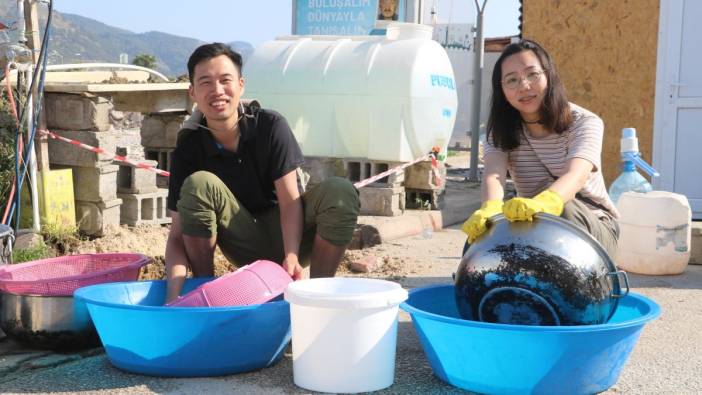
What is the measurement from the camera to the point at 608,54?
7.70 m

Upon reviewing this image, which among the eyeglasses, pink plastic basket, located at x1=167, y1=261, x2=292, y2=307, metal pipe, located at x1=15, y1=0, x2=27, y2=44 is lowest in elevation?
pink plastic basket, located at x1=167, y1=261, x2=292, y2=307

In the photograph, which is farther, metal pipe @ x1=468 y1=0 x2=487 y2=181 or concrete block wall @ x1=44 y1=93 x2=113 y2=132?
metal pipe @ x1=468 y1=0 x2=487 y2=181

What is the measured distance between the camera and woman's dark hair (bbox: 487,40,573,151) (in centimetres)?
349

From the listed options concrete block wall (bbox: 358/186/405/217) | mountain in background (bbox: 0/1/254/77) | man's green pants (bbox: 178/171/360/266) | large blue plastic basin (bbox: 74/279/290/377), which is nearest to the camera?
Result: large blue plastic basin (bbox: 74/279/290/377)

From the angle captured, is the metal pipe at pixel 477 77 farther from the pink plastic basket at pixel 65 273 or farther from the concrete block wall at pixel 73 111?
the pink plastic basket at pixel 65 273

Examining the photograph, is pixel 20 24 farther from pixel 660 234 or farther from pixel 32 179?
pixel 660 234

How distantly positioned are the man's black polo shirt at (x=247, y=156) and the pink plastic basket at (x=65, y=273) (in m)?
0.33

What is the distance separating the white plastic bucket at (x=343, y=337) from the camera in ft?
8.84

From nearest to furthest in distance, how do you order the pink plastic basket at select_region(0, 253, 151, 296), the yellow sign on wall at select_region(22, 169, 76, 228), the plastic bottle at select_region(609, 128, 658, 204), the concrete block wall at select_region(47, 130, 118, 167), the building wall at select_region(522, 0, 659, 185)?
the pink plastic basket at select_region(0, 253, 151, 296) → the yellow sign on wall at select_region(22, 169, 76, 228) → the plastic bottle at select_region(609, 128, 658, 204) → the concrete block wall at select_region(47, 130, 118, 167) → the building wall at select_region(522, 0, 659, 185)

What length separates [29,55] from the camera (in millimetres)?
5145

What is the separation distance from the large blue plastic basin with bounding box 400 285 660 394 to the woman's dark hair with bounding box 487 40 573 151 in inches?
38.6

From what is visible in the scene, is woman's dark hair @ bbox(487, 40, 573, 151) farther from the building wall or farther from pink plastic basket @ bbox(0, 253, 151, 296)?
the building wall

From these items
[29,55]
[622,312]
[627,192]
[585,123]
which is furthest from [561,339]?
[29,55]

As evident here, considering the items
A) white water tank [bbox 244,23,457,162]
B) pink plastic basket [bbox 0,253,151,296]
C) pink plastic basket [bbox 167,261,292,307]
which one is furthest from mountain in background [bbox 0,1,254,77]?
pink plastic basket [bbox 167,261,292,307]
